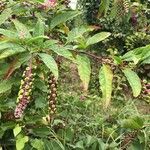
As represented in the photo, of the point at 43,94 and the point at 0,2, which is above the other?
the point at 0,2

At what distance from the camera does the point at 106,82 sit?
1.62 metres

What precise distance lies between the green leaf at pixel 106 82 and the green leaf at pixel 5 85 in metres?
0.46

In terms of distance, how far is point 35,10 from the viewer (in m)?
2.19

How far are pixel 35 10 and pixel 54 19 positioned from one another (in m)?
0.28

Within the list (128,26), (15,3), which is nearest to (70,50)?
(15,3)

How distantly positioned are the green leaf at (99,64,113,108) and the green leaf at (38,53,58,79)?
0.55ft

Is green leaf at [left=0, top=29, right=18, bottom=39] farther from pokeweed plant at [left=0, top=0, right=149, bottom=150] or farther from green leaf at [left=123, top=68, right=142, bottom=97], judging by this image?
green leaf at [left=123, top=68, right=142, bottom=97]

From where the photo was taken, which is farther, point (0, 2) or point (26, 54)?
point (0, 2)

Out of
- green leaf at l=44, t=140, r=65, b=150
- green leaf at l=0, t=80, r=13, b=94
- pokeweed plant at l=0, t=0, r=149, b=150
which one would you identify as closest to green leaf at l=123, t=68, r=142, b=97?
pokeweed plant at l=0, t=0, r=149, b=150

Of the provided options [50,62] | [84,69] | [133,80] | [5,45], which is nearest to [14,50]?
[5,45]

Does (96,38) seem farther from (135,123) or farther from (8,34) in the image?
(135,123)

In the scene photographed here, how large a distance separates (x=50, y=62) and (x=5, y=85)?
1.29 ft

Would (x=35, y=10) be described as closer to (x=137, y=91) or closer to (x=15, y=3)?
(x=15, y=3)

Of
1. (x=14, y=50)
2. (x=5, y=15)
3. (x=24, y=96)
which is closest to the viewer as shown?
(x=24, y=96)
